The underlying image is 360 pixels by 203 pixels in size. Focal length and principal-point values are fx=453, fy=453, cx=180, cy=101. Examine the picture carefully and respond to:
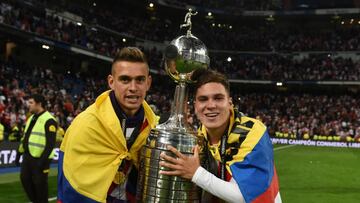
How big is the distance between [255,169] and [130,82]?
0.91 m

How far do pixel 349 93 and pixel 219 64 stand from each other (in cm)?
Answer: 1184

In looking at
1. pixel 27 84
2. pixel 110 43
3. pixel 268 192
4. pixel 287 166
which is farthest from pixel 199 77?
pixel 110 43

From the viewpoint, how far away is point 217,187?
2551 mm

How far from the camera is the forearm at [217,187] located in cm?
255

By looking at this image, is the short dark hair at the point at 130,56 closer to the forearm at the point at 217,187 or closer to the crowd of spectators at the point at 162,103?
the forearm at the point at 217,187

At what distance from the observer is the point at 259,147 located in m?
2.62

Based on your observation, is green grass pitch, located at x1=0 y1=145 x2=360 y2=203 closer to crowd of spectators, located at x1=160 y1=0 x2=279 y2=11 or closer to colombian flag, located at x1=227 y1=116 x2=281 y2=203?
colombian flag, located at x1=227 y1=116 x2=281 y2=203

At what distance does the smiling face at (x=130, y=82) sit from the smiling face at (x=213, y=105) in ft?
1.15

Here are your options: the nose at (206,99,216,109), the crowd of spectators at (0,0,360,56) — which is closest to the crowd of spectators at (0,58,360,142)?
the crowd of spectators at (0,0,360,56)

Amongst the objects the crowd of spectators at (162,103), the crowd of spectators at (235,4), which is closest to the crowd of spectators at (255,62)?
the crowd of spectators at (162,103)

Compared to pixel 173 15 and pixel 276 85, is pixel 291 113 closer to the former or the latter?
pixel 276 85

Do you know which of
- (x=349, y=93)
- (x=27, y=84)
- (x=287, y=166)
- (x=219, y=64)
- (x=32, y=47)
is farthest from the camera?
(x=219, y=64)

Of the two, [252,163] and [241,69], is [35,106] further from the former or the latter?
[241,69]

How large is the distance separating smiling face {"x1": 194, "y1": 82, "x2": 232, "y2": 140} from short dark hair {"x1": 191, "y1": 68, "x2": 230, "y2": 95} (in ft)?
0.06
